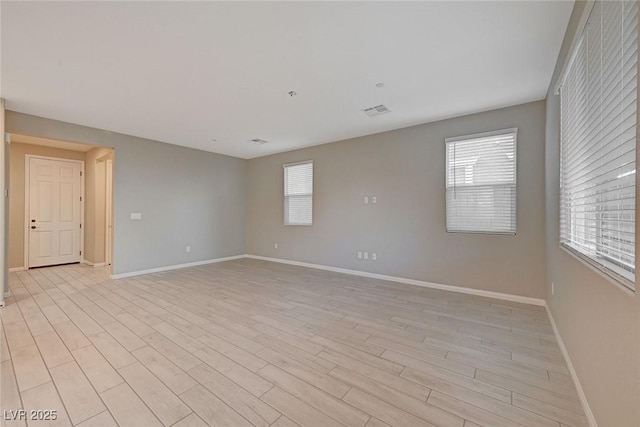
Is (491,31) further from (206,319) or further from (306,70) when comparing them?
(206,319)

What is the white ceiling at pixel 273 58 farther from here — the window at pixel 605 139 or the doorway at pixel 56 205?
the doorway at pixel 56 205

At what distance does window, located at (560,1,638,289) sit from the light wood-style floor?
1040mm

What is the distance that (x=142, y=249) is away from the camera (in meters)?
5.14

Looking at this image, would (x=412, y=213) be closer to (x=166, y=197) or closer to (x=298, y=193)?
(x=298, y=193)

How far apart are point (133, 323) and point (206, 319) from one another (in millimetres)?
751

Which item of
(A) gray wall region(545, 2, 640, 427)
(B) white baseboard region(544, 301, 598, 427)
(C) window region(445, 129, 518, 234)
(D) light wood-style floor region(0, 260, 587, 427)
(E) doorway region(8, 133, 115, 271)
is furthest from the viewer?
(E) doorway region(8, 133, 115, 271)

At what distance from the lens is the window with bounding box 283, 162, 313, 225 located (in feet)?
19.3

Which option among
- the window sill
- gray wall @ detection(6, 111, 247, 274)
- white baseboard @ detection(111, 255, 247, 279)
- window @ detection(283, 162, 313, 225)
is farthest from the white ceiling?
white baseboard @ detection(111, 255, 247, 279)

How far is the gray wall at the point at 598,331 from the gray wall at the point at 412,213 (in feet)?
2.98

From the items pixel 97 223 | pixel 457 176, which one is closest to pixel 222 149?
pixel 97 223

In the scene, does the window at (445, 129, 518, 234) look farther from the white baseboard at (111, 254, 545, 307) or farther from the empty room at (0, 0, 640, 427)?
the white baseboard at (111, 254, 545, 307)

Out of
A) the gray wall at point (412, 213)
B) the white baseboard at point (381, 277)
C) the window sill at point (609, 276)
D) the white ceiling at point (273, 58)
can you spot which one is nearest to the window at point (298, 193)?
the gray wall at point (412, 213)

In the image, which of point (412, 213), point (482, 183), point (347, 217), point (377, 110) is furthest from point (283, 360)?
point (482, 183)

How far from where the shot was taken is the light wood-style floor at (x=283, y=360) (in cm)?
158
